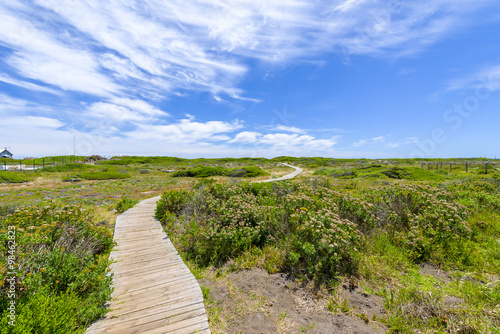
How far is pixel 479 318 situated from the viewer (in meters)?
3.17

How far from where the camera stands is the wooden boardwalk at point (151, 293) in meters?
3.25

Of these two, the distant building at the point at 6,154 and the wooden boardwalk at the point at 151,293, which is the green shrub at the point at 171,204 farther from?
the distant building at the point at 6,154

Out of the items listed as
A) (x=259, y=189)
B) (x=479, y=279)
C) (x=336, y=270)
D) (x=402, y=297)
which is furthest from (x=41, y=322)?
(x=259, y=189)

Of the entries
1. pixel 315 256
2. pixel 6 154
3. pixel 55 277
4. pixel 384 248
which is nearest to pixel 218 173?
pixel 384 248

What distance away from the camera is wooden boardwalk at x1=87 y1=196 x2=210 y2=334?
3250mm

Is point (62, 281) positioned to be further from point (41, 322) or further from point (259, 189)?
point (259, 189)

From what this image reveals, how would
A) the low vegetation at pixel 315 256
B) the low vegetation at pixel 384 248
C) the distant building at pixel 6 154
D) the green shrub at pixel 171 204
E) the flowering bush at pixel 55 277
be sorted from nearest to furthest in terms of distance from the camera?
the flowering bush at pixel 55 277 → the low vegetation at pixel 315 256 → the low vegetation at pixel 384 248 → the green shrub at pixel 171 204 → the distant building at pixel 6 154

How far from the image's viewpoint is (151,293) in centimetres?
406

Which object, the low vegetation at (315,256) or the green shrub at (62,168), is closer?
the low vegetation at (315,256)

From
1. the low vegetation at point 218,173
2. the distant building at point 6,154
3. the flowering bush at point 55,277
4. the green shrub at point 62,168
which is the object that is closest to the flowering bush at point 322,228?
the flowering bush at point 55,277

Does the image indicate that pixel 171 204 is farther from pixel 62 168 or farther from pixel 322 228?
pixel 62 168

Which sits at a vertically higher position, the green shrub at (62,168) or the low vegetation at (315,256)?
the green shrub at (62,168)

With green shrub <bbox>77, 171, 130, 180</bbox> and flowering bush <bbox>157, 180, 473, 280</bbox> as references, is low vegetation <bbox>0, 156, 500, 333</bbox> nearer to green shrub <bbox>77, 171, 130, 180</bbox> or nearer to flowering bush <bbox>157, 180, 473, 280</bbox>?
flowering bush <bbox>157, 180, 473, 280</bbox>

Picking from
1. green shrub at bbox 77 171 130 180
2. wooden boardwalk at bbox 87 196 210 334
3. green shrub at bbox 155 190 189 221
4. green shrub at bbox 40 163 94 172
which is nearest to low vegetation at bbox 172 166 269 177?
green shrub at bbox 77 171 130 180
